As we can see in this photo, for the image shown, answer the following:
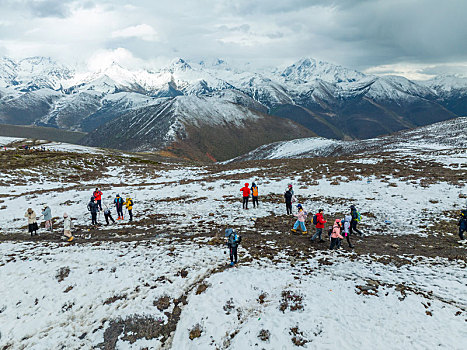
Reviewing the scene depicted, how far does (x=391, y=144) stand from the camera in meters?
65.9

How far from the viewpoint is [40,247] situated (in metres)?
17.4

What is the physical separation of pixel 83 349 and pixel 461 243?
787 inches

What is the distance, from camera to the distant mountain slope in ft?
197

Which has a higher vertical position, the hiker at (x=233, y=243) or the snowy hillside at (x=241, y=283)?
the hiker at (x=233, y=243)

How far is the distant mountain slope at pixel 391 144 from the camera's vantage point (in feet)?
197

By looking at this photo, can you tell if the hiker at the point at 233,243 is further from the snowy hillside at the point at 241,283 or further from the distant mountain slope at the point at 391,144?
the distant mountain slope at the point at 391,144

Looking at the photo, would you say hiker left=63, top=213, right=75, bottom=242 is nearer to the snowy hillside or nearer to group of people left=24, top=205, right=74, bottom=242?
group of people left=24, top=205, right=74, bottom=242

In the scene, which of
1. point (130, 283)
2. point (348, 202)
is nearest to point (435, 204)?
point (348, 202)

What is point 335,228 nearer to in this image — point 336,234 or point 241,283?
point 336,234

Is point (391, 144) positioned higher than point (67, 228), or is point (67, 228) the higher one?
point (391, 144)

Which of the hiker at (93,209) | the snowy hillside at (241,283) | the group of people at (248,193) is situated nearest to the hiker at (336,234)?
the snowy hillside at (241,283)

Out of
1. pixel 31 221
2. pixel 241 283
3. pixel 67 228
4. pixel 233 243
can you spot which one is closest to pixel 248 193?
pixel 233 243

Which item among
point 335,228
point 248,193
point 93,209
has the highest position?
point 248,193

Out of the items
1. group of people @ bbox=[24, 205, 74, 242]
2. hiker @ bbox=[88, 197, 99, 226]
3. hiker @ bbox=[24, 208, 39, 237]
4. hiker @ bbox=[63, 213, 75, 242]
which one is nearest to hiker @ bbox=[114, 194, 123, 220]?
hiker @ bbox=[88, 197, 99, 226]
